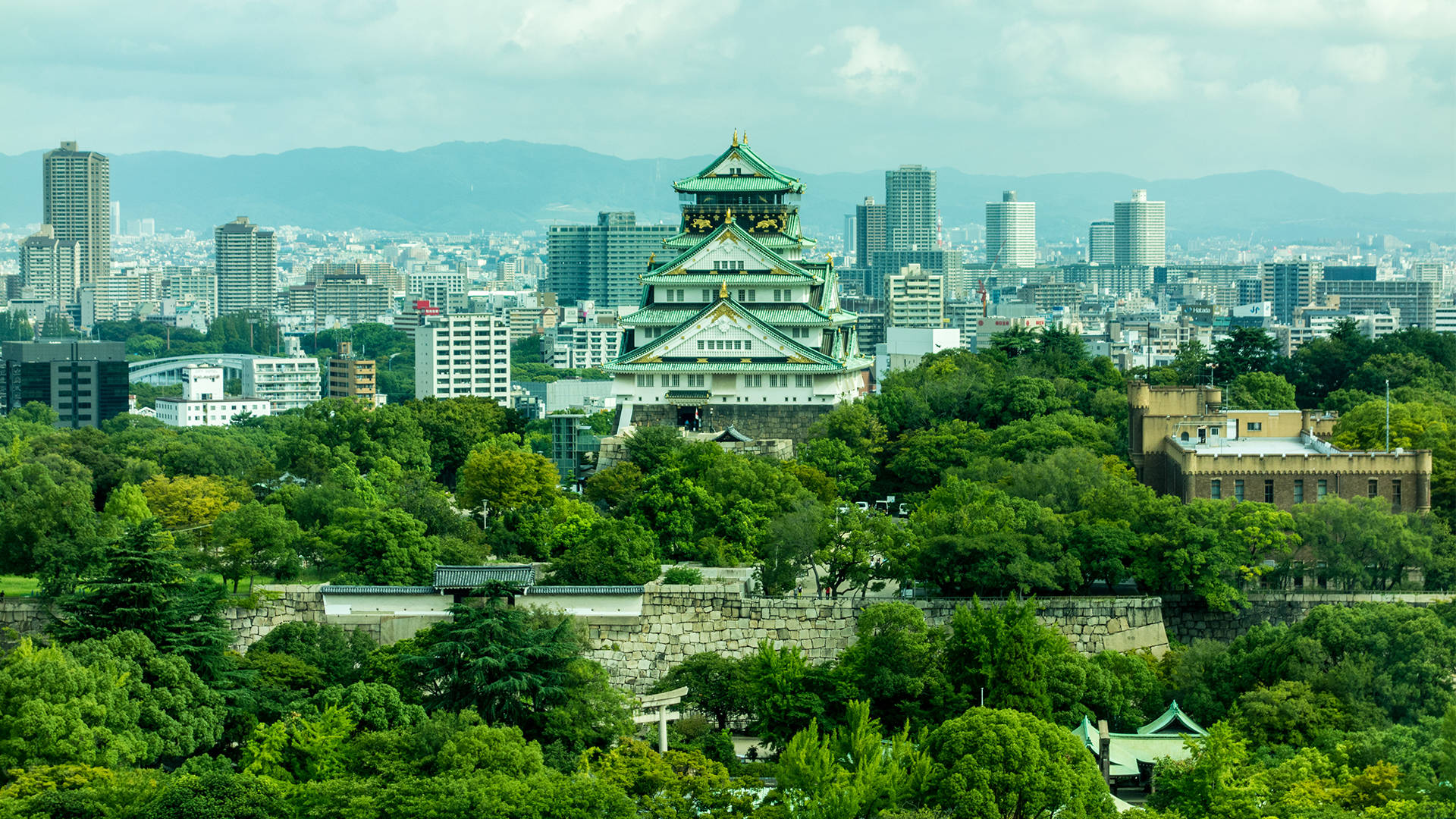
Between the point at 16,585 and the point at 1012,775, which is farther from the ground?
the point at 16,585

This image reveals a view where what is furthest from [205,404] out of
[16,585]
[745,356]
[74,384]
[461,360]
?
[16,585]

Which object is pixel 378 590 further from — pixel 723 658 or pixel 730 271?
pixel 730 271

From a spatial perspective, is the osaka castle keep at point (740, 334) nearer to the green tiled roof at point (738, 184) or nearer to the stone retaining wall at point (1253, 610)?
the green tiled roof at point (738, 184)

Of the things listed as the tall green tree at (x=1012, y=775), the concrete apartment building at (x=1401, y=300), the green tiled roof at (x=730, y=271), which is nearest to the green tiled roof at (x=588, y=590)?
the tall green tree at (x=1012, y=775)

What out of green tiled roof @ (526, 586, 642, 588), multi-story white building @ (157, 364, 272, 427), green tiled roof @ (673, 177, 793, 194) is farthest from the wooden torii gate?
multi-story white building @ (157, 364, 272, 427)

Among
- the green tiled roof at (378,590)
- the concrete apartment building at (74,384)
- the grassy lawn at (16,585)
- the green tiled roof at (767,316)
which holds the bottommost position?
the grassy lawn at (16,585)

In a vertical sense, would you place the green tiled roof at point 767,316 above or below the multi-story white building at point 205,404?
above

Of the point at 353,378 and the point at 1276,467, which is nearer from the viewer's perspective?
the point at 1276,467
